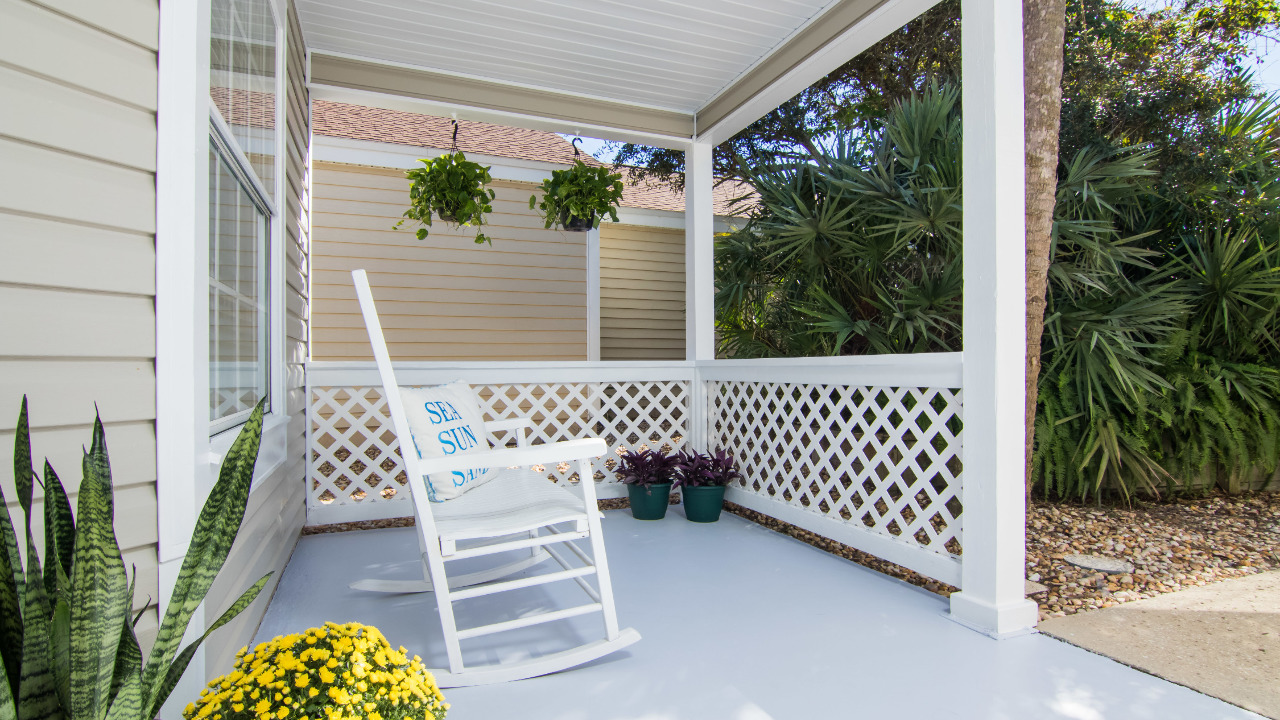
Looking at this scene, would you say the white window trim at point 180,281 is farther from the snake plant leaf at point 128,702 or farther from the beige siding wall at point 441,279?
the beige siding wall at point 441,279

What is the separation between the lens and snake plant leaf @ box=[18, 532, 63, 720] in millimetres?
887

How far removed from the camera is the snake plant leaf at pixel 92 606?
0.88m

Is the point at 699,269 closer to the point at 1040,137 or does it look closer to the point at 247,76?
the point at 1040,137

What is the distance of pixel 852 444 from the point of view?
3146 millimetres

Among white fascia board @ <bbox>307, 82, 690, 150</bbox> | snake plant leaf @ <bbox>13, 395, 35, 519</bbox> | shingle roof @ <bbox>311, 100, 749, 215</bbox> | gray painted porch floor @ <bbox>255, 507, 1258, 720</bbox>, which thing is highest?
shingle roof @ <bbox>311, 100, 749, 215</bbox>

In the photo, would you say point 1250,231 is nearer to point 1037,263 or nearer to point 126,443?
point 1037,263

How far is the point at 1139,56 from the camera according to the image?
4848 millimetres

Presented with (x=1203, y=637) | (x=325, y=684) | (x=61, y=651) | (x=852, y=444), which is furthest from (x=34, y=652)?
(x=1203, y=637)

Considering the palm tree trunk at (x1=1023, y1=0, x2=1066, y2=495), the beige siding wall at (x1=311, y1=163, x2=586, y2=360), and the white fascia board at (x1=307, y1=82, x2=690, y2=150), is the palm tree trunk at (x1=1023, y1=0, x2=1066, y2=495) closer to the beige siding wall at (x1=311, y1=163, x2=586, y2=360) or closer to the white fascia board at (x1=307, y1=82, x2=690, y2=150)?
the white fascia board at (x1=307, y1=82, x2=690, y2=150)

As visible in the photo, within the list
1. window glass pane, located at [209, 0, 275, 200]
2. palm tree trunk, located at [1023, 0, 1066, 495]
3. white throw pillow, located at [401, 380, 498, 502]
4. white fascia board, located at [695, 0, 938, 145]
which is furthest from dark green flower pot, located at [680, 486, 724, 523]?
window glass pane, located at [209, 0, 275, 200]

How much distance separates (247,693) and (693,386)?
3614 millimetres

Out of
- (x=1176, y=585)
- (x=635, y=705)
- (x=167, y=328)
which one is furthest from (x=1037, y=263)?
(x=167, y=328)

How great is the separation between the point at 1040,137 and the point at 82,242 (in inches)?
135

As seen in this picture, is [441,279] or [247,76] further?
[441,279]
